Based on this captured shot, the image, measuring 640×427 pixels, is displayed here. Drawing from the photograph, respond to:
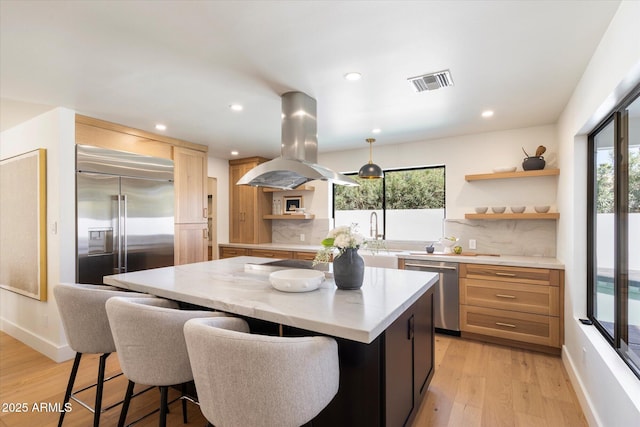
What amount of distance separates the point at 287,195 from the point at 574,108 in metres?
4.14

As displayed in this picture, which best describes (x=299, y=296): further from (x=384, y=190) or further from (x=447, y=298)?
(x=384, y=190)

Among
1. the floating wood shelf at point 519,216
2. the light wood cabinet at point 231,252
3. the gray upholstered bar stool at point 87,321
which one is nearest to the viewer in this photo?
the gray upholstered bar stool at point 87,321

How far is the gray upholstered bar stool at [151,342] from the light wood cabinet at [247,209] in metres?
3.99

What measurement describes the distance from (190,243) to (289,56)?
10.5 feet

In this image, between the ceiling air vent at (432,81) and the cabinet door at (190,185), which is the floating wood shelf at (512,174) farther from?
the cabinet door at (190,185)

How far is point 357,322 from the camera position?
1357 mm

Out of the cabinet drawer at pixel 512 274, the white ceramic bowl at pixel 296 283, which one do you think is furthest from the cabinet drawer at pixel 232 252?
the white ceramic bowl at pixel 296 283

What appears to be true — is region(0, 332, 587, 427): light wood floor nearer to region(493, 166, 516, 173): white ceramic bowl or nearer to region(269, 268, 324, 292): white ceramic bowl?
region(269, 268, 324, 292): white ceramic bowl

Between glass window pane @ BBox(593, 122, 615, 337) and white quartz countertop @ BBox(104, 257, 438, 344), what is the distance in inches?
45.1

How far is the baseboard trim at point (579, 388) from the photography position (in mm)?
2054

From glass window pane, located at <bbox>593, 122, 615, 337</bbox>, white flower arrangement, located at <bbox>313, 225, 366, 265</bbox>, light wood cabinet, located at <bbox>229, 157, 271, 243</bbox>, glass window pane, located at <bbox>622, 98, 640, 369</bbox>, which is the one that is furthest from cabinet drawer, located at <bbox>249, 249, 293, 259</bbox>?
glass window pane, located at <bbox>622, 98, 640, 369</bbox>

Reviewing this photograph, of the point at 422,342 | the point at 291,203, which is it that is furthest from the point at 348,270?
the point at 291,203

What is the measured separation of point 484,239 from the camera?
4.07m

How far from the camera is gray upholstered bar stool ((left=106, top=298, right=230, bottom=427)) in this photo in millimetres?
1492
